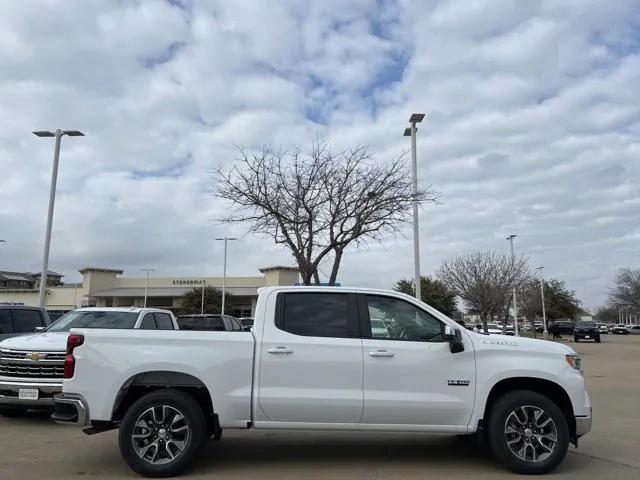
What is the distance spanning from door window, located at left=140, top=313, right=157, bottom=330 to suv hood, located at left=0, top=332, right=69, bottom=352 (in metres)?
1.63

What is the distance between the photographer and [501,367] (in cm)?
677

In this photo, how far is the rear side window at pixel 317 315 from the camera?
686cm

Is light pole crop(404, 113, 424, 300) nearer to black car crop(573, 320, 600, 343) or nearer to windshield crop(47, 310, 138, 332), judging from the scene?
windshield crop(47, 310, 138, 332)

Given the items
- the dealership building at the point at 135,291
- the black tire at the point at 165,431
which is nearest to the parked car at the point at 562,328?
the dealership building at the point at 135,291

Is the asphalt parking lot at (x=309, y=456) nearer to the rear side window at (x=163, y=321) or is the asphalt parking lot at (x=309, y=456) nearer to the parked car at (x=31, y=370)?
the parked car at (x=31, y=370)

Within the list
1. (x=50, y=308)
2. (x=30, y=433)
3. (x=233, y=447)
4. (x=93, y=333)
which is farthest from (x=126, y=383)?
(x=50, y=308)

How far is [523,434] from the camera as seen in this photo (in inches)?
264

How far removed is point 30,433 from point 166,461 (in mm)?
3499

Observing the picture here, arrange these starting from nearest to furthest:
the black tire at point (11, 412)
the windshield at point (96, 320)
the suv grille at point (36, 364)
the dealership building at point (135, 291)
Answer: the suv grille at point (36, 364) < the black tire at point (11, 412) < the windshield at point (96, 320) < the dealership building at point (135, 291)

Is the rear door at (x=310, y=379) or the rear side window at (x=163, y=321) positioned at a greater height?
the rear side window at (x=163, y=321)

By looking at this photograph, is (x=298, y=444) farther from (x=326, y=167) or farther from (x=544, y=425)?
(x=326, y=167)

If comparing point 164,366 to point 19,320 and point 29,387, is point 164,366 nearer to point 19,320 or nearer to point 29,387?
point 29,387

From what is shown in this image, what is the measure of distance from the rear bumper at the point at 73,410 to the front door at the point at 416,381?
119 inches

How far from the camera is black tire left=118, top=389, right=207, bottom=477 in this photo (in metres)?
6.41
